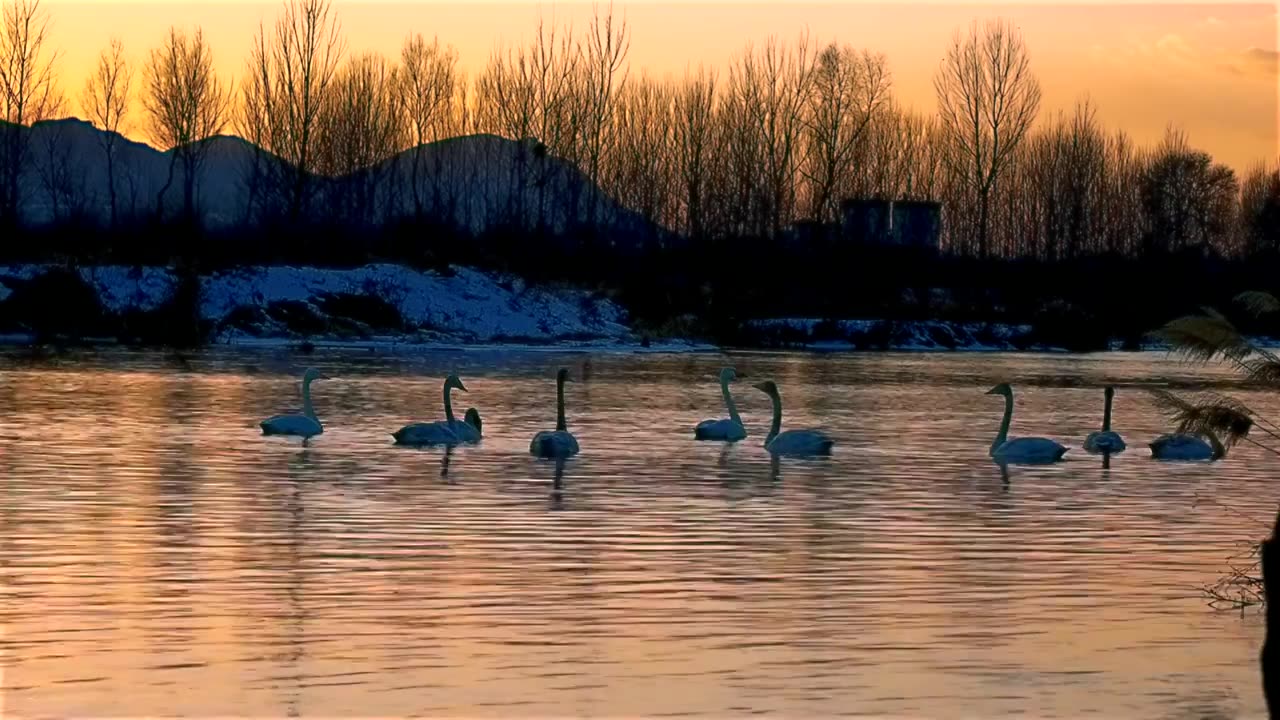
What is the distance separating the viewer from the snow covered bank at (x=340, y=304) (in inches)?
2152

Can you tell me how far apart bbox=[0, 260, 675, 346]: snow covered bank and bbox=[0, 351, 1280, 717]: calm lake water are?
94.3 ft

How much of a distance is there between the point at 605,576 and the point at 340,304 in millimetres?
47863

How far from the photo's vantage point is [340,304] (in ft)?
196

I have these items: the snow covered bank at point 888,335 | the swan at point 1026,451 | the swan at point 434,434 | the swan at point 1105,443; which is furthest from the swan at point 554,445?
the snow covered bank at point 888,335

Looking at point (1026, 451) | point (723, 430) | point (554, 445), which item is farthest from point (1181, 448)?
point (554, 445)

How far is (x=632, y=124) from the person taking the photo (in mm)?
77438

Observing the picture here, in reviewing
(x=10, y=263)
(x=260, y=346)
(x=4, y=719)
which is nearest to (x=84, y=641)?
(x=4, y=719)

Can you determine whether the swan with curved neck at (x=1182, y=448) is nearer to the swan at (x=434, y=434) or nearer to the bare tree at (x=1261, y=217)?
the swan at (x=434, y=434)

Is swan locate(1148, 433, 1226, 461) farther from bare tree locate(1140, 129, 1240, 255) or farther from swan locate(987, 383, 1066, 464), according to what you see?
bare tree locate(1140, 129, 1240, 255)

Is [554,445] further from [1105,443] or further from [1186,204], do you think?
[1186,204]

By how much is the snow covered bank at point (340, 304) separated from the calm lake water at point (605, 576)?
2875 cm

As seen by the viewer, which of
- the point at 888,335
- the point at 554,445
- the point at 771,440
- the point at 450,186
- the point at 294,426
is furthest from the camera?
the point at 450,186

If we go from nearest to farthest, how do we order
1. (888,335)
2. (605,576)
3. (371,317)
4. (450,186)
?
(605,576), (371,317), (888,335), (450,186)

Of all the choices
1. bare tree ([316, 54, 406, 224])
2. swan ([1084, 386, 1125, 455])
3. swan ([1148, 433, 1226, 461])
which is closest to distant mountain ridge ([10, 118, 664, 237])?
bare tree ([316, 54, 406, 224])
